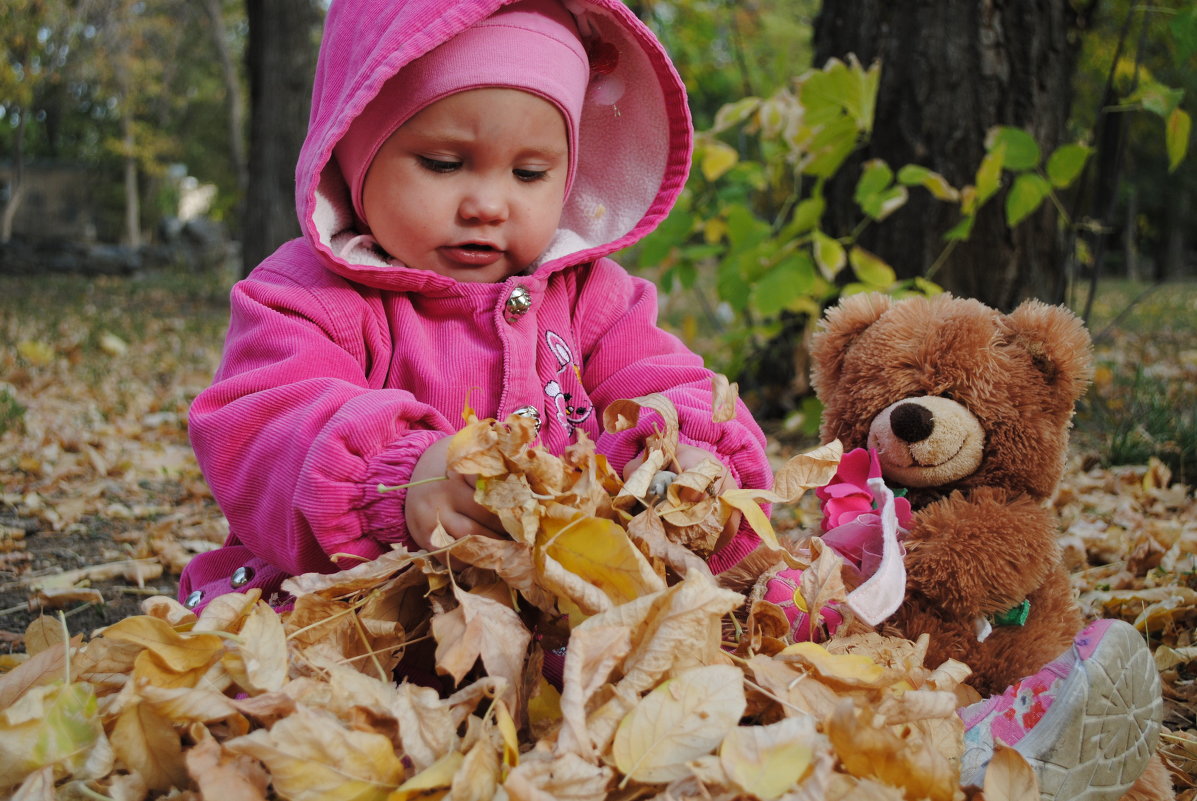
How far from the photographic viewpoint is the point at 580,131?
82.8 inches

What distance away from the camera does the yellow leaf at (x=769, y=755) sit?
99 cm

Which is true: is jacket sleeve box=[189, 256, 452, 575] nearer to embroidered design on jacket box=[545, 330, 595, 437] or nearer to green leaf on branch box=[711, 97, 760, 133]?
embroidered design on jacket box=[545, 330, 595, 437]

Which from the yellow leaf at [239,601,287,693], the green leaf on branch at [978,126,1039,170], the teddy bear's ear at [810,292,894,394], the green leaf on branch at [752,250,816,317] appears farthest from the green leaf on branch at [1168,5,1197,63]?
the yellow leaf at [239,601,287,693]

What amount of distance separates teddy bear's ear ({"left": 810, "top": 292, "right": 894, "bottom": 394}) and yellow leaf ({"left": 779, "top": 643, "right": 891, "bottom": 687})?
678mm

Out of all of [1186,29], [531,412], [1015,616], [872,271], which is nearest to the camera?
[1015,616]

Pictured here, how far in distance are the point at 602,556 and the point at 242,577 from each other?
807 mm

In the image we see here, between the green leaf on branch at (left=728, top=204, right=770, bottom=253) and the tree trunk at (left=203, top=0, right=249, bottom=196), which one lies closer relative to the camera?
the green leaf on branch at (left=728, top=204, right=770, bottom=253)

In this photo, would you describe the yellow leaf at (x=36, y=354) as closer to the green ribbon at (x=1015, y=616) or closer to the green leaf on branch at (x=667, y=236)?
the green leaf on branch at (x=667, y=236)

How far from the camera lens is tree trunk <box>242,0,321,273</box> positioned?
24.9 ft

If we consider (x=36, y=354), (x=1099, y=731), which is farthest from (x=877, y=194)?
(x=36, y=354)

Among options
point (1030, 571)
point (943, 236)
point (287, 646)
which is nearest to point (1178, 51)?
point (943, 236)

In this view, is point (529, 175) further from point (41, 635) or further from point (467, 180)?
point (41, 635)

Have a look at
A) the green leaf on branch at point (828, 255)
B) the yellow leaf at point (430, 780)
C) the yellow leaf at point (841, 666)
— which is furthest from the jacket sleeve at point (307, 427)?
the green leaf on branch at point (828, 255)

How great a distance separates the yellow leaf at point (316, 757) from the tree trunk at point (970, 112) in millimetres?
2846
